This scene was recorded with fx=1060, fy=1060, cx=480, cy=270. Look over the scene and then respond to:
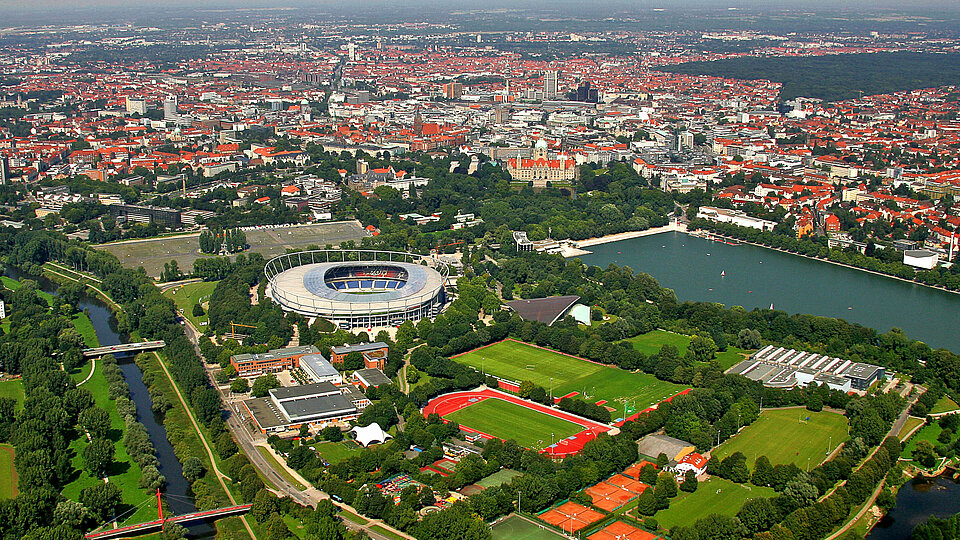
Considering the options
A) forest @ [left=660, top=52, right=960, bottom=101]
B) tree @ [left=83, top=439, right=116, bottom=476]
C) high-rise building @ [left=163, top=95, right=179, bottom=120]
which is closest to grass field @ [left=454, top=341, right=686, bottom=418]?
tree @ [left=83, top=439, right=116, bottom=476]

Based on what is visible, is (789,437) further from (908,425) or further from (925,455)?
(908,425)

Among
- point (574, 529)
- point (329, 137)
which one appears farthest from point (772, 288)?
point (329, 137)

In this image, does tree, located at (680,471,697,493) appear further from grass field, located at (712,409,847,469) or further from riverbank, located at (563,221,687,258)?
riverbank, located at (563,221,687,258)

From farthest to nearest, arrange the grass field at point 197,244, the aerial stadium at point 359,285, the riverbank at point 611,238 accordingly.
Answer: the riverbank at point 611,238, the grass field at point 197,244, the aerial stadium at point 359,285

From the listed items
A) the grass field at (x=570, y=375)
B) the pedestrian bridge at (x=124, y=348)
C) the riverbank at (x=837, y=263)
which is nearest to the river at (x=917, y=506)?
the grass field at (x=570, y=375)

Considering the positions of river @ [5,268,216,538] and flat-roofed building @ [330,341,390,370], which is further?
flat-roofed building @ [330,341,390,370]

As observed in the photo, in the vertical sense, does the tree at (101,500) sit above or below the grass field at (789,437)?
above

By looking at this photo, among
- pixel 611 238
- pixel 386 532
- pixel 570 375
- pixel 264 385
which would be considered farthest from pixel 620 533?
pixel 611 238

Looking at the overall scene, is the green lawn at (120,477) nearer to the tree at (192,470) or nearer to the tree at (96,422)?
the tree at (96,422)
